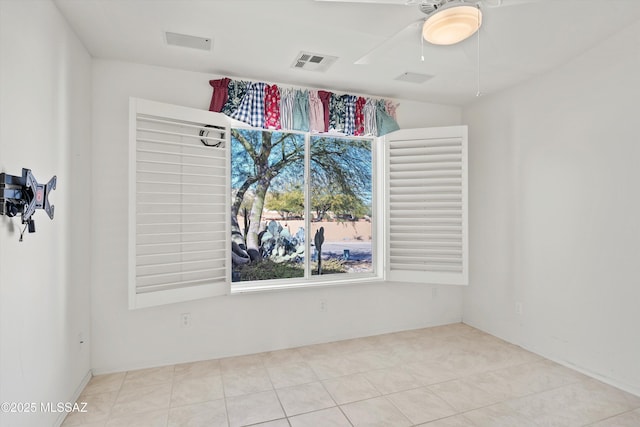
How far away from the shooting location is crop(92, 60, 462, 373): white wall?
9.09 ft

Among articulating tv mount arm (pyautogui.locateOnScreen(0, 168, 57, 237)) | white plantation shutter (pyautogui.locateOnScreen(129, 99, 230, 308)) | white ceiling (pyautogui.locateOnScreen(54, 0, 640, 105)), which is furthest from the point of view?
white plantation shutter (pyautogui.locateOnScreen(129, 99, 230, 308))

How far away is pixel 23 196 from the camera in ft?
5.37

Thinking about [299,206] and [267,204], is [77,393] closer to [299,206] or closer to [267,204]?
[267,204]

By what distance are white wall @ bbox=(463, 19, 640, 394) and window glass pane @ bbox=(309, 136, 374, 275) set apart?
1.28 metres

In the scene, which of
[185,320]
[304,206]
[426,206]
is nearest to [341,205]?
[304,206]

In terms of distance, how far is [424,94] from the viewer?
365 cm

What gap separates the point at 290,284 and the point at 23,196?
2.29 meters

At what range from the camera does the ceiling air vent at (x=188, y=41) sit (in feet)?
8.03

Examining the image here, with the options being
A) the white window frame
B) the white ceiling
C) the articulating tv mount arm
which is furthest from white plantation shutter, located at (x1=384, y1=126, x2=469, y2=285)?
the articulating tv mount arm

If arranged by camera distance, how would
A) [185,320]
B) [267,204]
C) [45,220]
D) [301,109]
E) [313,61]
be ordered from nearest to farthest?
[45,220]
[313,61]
[185,320]
[301,109]
[267,204]

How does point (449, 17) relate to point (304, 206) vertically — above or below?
above

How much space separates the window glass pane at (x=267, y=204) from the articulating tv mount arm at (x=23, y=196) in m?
1.66

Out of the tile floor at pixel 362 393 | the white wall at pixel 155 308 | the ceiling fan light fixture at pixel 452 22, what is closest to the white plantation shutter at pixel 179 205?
the white wall at pixel 155 308

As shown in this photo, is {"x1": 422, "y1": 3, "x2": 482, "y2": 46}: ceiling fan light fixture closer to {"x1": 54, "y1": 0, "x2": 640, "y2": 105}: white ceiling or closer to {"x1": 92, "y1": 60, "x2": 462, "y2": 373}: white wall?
{"x1": 54, "y1": 0, "x2": 640, "y2": 105}: white ceiling
